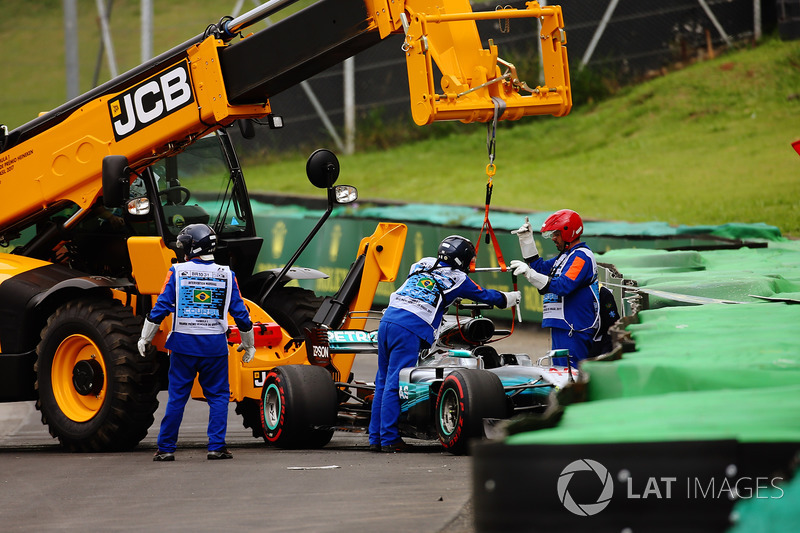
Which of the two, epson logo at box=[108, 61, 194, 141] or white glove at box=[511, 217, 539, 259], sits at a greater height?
epson logo at box=[108, 61, 194, 141]

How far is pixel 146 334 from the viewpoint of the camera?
9.66 metres

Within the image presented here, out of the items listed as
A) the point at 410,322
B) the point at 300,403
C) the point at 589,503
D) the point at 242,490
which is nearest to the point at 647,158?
the point at 410,322

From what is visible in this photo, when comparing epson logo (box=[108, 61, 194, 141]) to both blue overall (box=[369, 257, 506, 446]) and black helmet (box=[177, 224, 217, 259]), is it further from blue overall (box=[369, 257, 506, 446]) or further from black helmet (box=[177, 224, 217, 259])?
blue overall (box=[369, 257, 506, 446])

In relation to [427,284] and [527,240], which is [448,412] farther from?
[527,240]

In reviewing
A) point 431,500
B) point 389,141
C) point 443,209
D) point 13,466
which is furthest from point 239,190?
point 389,141

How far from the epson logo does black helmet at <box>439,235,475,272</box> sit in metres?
2.62

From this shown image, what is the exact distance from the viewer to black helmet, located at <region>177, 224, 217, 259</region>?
9.66m

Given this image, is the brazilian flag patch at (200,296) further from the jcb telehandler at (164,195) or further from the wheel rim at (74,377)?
the wheel rim at (74,377)

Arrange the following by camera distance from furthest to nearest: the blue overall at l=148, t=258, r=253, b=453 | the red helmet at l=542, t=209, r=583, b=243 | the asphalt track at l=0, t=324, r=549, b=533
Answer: the red helmet at l=542, t=209, r=583, b=243 < the blue overall at l=148, t=258, r=253, b=453 < the asphalt track at l=0, t=324, r=549, b=533

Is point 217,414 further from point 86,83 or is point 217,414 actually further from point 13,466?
point 86,83

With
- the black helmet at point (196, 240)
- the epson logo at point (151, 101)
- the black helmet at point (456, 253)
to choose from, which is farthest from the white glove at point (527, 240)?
the epson logo at point (151, 101)

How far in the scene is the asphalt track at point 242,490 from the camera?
6.69 meters

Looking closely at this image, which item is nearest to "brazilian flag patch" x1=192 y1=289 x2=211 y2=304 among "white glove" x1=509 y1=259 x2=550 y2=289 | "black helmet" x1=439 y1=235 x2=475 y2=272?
"black helmet" x1=439 y1=235 x2=475 y2=272

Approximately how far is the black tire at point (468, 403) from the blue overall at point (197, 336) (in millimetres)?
1831
